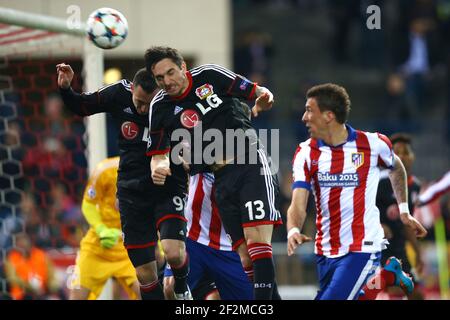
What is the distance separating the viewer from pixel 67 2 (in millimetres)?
16047

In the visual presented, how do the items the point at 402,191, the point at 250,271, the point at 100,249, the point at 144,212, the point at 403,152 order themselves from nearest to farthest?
the point at 402,191 < the point at 250,271 < the point at 144,212 < the point at 403,152 < the point at 100,249

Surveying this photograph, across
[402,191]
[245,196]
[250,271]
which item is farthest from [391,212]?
[245,196]

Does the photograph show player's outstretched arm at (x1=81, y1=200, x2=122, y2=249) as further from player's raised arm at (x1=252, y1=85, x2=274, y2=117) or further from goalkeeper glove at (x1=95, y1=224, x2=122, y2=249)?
player's raised arm at (x1=252, y1=85, x2=274, y2=117)

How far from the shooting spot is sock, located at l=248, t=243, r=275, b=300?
303 inches

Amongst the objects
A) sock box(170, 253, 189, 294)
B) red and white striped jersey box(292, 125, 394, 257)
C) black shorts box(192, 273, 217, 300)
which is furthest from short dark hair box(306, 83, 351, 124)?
black shorts box(192, 273, 217, 300)

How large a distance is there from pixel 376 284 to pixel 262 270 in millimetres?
984

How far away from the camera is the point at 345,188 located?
24.9 ft

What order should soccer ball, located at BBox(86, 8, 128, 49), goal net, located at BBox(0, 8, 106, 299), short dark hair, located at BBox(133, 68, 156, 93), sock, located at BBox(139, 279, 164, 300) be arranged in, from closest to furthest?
1. short dark hair, located at BBox(133, 68, 156, 93)
2. soccer ball, located at BBox(86, 8, 128, 49)
3. sock, located at BBox(139, 279, 164, 300)
4. goal net, located at BBox(0, 8, 106, 299)

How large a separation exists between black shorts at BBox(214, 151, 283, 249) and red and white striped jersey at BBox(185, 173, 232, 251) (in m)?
0.68

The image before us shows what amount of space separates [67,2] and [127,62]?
Result: 6.12ft

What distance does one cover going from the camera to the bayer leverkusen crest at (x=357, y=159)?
7.62m

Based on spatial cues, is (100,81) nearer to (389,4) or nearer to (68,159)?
(68,159)

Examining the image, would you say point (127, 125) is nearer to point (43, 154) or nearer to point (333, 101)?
point (333, 101)
